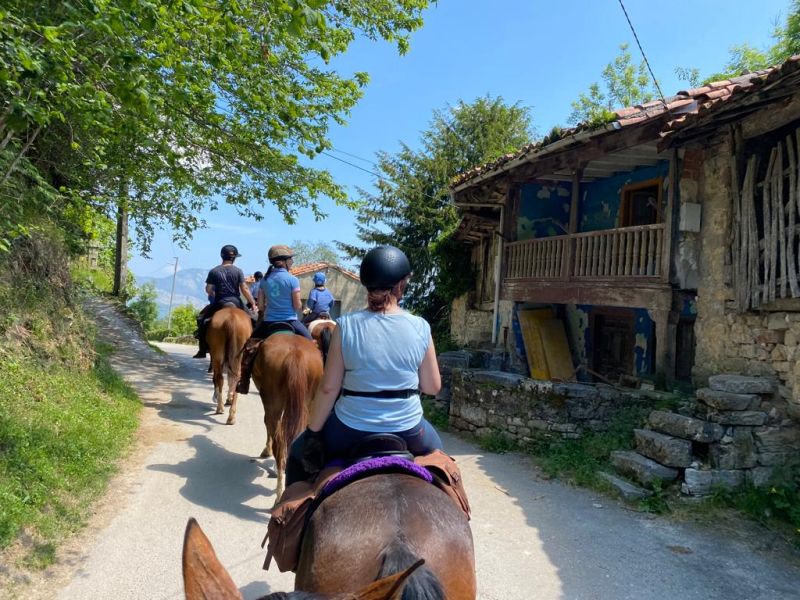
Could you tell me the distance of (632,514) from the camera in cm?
575

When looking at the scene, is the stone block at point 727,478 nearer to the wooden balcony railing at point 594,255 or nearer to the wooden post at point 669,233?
the wooden post at point 669,233

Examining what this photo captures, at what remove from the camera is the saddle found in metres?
2.37

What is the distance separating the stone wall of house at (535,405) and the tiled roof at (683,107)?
3.68 meters

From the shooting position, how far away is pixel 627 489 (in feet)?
20.0

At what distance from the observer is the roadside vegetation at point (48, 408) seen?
425 cm

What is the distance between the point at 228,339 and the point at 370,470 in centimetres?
665

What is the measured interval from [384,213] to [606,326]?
538 inches

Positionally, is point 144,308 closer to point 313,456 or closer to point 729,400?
point 729,400

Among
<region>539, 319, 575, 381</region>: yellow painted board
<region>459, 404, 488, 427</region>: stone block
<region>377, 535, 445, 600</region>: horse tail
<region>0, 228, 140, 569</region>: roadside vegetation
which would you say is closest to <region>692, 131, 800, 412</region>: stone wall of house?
<region>459, 404, 488, 427</region>: stone block

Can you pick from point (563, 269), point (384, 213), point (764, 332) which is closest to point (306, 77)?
point (563, 269)

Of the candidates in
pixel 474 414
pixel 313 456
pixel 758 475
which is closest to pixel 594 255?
pixel 474 414

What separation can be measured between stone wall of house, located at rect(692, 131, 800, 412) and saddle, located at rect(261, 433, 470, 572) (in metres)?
5.30

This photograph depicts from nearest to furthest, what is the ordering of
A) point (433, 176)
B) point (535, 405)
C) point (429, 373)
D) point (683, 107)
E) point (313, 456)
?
point (313, 456) < point (429, 373) < point (683, 107) < point (535, 405) < point (433, 176)

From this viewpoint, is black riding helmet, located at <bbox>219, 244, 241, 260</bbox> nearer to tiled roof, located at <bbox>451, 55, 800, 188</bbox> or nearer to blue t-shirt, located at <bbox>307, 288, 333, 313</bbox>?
blue t-shirt, located at <bbox>307, 288, 333, 313</bbox>
